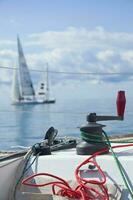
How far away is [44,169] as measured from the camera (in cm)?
174

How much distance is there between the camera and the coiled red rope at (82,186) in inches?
61.5

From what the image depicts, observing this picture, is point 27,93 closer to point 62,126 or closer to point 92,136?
point 62,126

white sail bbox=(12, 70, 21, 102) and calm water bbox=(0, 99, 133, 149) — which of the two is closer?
calm water bbox=(0, 99, 133, 149)

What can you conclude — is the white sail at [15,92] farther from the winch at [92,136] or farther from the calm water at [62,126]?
the winch at [92,136]

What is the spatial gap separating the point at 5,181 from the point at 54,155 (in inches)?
9.4

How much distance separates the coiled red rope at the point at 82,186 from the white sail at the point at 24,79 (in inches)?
988

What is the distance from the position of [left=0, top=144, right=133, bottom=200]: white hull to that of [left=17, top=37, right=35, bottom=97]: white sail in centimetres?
2500

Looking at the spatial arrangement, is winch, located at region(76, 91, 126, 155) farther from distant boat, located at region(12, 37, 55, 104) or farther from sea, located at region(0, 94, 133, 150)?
distant boat, located at region(12, 37, 55, 104)

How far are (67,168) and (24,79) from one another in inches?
1176

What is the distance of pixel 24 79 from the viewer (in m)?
31.4

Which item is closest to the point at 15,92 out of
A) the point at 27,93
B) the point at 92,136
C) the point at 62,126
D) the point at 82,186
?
the point at 27,93

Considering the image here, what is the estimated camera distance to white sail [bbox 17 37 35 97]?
2709 centimetres

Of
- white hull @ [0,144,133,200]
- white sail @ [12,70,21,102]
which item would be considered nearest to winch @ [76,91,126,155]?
white hull @ [0,144,133,200]

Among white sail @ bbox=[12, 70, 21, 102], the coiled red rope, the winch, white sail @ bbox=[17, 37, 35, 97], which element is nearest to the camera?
the coiled red rope
